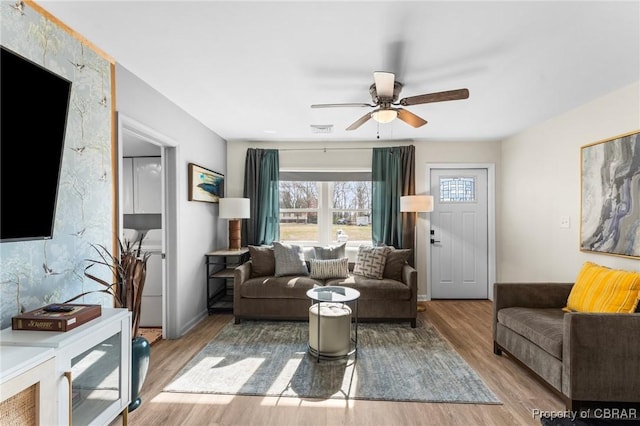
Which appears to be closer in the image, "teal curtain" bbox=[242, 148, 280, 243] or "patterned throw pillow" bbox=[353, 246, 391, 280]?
"patterned throw pillow" bbox=[353, 246, 391, 280]

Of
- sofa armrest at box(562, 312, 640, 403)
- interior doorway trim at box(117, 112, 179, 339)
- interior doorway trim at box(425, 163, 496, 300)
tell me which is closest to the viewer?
sofa armrest at box(562, 312, 640, 403)

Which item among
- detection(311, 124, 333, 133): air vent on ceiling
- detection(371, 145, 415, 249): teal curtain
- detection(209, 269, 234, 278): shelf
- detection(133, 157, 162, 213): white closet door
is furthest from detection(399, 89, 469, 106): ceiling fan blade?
detection(133, 157, 162, 213): white closet door

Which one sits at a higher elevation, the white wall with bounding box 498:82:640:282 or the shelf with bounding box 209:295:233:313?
the white wall with bounding box 498:82:640:282

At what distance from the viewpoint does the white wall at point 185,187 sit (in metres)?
2.60

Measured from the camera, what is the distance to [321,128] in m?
4.02

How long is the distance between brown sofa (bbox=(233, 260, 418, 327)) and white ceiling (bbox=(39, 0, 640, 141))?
2021 millimetres

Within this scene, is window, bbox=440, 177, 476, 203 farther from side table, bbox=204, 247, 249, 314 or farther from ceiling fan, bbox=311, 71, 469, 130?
side table, bbox=204, 247, 249, 314

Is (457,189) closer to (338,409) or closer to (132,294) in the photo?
(338,409)

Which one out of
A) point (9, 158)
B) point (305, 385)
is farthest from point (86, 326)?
point (305, 385)

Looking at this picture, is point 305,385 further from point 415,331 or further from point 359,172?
point 359,172

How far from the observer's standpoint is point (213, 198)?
4297 mm

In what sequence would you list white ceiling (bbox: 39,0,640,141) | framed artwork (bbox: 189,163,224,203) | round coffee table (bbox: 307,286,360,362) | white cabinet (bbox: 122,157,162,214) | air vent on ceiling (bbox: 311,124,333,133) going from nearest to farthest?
white ceiling (bbox: 39,0,640,141) → round coffee table (bbox: 307,286,360,362) → framed artwork (bbox: 189,163,224,203) → air vent on ceiling (bbox: 311,124,333,133) → white cabinet (bbox: 122,157,162,214)

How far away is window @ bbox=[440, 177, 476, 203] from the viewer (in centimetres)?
488

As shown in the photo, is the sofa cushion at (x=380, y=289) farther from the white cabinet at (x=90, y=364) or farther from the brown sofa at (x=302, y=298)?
the white cabinet at (x=90, y=364)
